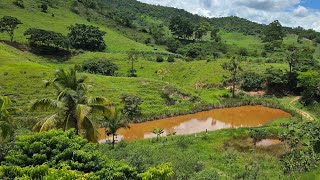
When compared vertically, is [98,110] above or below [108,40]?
below

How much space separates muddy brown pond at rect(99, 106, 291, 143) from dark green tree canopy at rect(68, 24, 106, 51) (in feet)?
135

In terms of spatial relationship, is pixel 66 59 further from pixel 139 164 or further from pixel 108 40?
pixel 139 164

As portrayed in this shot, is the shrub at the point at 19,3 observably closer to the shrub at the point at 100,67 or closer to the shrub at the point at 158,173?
the shrub at the point at 100,67

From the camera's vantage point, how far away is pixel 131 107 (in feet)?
154

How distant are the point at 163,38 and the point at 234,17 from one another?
77.3 meters

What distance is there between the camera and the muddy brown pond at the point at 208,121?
43.4m

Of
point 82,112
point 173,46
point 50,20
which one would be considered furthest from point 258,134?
point 50,20

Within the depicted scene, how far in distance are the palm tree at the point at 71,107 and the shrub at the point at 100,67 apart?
43118 millimetres

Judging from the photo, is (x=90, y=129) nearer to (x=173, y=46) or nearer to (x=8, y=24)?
(x=8, y=24)

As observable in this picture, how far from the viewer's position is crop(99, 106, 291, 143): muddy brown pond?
143 ft

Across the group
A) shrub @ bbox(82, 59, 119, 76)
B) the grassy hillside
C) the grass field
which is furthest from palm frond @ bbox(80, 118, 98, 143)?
the grassy hillside

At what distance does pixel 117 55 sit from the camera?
76.6m

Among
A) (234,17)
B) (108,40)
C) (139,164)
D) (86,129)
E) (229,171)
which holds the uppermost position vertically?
(234,17)

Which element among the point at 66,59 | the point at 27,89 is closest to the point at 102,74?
the point at 66,59
